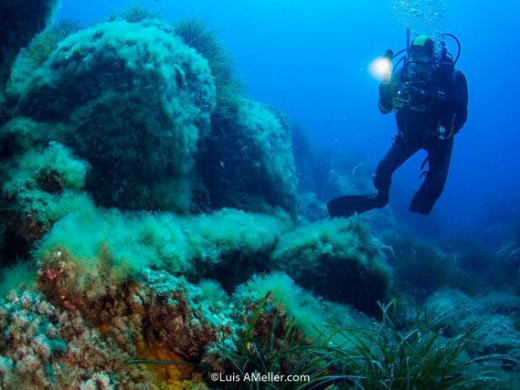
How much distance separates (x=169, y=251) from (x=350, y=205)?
Answer: 195 inches

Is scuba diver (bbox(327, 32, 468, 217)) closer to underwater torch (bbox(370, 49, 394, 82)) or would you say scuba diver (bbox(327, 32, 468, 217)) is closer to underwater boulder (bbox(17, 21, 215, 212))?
underwater torch (bbox(370, 49, 394, 82))

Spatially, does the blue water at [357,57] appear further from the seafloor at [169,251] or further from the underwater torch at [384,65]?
the seafloor at [169,251]

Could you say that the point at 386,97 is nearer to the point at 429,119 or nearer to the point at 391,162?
the point at 429,119

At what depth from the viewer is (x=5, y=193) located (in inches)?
113

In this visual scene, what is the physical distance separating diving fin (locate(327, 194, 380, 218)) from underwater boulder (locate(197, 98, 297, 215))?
91 cm

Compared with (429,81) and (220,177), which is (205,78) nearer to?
(220,177)

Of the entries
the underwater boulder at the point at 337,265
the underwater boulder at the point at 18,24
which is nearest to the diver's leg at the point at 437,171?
the underwater boulder at the point at 337,265

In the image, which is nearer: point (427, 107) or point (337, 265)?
point (337, 265)

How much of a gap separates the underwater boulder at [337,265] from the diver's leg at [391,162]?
239 cm

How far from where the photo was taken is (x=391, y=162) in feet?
21.9

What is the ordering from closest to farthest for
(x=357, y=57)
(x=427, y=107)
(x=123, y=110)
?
(x=123, y=110) < (x=427, y=107) < (x=357, y=57)

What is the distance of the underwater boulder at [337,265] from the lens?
174 inches

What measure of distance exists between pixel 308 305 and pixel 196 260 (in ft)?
3.53

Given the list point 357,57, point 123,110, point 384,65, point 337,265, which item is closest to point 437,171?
point 384,65
